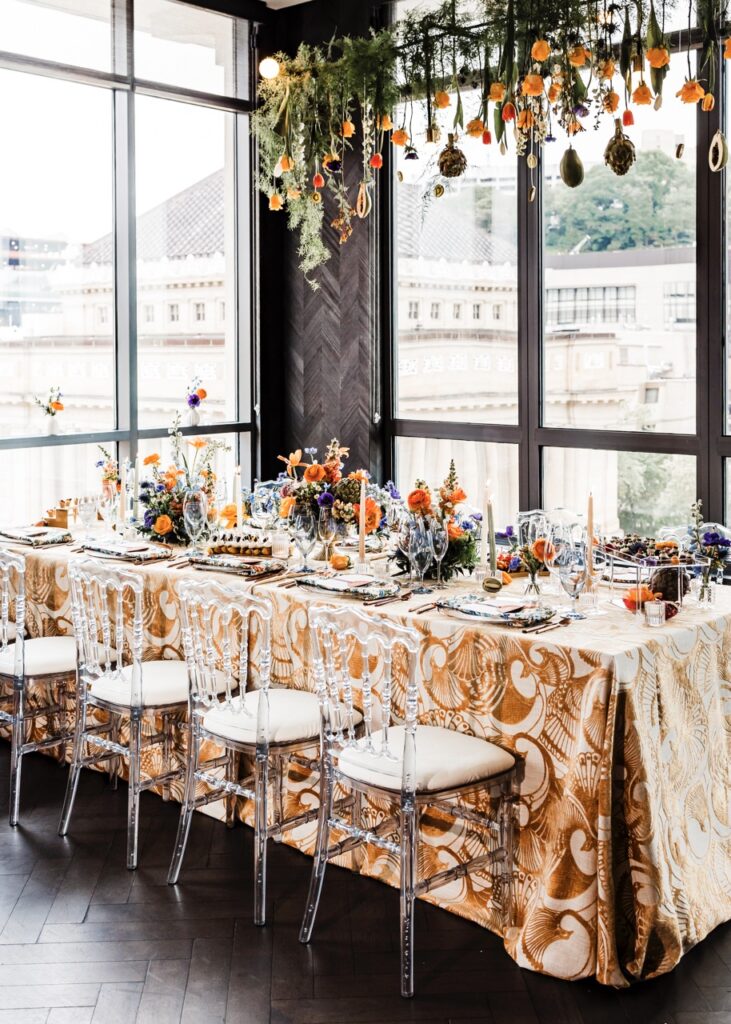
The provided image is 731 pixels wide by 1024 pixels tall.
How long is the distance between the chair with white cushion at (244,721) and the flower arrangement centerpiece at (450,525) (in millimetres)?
664

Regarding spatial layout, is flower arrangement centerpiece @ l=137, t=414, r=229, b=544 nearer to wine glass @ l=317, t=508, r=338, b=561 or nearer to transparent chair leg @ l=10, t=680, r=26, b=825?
wine glass @ l=317, t=508, r=338, b=561

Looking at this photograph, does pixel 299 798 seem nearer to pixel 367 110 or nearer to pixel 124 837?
pixel 124 837

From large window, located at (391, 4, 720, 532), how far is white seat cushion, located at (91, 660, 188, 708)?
8.61 feet

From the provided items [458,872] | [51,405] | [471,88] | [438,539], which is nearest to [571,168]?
[438,539]

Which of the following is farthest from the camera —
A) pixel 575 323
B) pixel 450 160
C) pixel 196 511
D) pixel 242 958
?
pixel 575 323

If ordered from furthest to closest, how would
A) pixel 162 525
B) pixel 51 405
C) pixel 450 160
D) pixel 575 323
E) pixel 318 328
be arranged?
pixel 318 328 < pixel 51 405 < pixel 575 323 < pixel 162 525 < pixel 450 160

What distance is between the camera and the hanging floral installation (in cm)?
337

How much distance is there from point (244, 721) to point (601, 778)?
116cm

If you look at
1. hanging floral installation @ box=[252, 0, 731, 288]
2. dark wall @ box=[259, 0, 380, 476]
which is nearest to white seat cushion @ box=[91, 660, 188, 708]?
hanging floral installation @ box=[252, 0, 731, 288]

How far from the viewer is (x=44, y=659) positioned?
14.7ft

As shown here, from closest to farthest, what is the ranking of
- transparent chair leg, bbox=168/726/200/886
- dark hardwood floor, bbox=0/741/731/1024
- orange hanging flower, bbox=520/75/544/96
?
dark hardwood floor, bbox=0/741/731/1024 → orange hanging flower, bbox=520/75/544/96 → transparent chair leg, bbox=168/726/200/886

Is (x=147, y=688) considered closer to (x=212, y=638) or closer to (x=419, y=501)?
(x=212, y=638)

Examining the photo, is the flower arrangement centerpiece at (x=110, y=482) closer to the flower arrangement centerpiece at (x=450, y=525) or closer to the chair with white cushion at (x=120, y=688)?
the chair with white cushion at (x=120, y=688)

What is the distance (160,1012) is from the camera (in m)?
2.99
